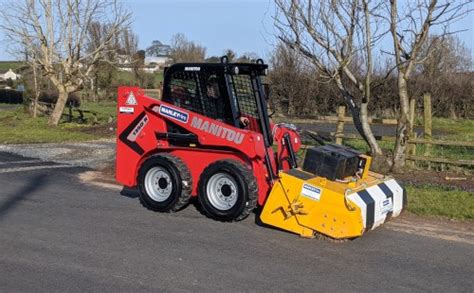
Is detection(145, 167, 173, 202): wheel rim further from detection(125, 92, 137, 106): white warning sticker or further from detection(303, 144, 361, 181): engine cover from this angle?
detection(303, 144, 361, 181): engine cover

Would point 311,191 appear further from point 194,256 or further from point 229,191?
point 194,256

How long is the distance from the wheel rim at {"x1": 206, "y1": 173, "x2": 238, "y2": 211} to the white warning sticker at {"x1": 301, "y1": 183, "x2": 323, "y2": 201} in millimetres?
1040

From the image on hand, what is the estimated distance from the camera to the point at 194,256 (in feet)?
20.5

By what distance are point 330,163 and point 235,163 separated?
4.06 feet

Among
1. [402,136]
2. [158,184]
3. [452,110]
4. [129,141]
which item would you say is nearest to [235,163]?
[158,184]

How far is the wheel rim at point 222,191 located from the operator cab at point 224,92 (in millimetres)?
826

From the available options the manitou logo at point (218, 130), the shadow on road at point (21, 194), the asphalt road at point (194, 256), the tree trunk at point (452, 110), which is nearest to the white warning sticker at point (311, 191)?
the asphalt road at point (194, 256)

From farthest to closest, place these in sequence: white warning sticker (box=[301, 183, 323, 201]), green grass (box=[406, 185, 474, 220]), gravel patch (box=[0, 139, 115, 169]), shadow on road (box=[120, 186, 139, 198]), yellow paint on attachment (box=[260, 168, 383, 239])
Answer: gravel patch (box=[0, 139, 115, 169]) → shadow on road (box=[120, 186, 139, 198]) → green grass (box=[406, 185, 474, 220]) → white warning sticker (box=[301, 183, 323, 201]) → yellow paint on attachment (box=[260, 168, 383, 239])

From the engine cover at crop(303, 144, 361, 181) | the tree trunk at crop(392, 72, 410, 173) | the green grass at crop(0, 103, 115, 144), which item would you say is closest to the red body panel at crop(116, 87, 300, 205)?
the engine cover at crop(303, 144, 361, 181)

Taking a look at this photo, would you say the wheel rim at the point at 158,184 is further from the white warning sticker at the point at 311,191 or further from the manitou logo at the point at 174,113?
the white warning sticker at the point at 311,191

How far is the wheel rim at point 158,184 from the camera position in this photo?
321 inches

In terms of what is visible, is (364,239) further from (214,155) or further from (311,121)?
(311,121)

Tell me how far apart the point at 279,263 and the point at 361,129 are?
7514 mm

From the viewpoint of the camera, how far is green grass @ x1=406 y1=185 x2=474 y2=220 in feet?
28.1
